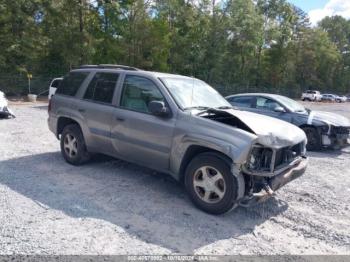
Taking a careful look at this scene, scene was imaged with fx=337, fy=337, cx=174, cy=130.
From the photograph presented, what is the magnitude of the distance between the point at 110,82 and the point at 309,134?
6017 mm

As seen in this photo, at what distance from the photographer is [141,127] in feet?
17.0

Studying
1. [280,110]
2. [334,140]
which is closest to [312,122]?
[334,140]

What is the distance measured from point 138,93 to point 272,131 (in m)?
2.21

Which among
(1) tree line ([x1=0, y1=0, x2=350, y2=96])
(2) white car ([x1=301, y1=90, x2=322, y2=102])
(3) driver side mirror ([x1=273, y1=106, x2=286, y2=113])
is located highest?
(1) tree line ([x1=0, y1=0, x2=350, y2=96])

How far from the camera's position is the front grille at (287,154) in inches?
184

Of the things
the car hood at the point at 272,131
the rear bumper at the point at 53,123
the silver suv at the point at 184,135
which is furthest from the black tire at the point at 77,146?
the car hood at the point at 272,131

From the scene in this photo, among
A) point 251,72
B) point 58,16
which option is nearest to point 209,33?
point 251,72

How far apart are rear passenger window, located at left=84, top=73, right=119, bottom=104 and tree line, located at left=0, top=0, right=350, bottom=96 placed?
2186 cm

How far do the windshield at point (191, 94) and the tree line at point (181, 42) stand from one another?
75.6 ft

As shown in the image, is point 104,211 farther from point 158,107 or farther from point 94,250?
point 158,107

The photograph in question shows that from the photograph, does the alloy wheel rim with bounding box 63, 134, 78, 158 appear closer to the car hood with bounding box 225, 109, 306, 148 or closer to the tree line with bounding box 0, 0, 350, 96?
the car hood with bounding box 225, 109, 306, 148

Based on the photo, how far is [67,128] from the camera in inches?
254

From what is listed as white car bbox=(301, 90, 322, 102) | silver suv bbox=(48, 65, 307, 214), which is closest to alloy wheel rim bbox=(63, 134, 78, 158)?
silver suv bbox=(48, 65, 307, 214)

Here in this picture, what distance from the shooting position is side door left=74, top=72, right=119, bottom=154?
5.74m
